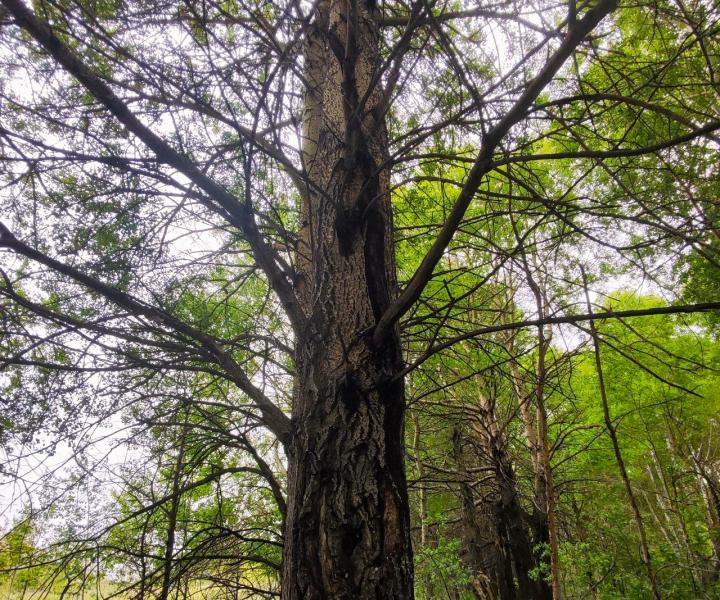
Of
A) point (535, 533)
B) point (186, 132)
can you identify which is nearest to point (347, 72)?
point (186, 132)

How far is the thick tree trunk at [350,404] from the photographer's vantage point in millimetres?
1297

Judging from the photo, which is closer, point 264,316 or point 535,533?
point 264,316

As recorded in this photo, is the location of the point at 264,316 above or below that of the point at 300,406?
above

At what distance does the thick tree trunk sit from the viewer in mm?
1297

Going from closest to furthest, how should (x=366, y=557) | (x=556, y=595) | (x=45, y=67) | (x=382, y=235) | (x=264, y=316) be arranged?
1. (x=366, y=557)
2. (x=382, y=235)
3. (x=45, y=67)
4. (x=556, y=595)
5. (x=264, y=316)

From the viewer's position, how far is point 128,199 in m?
2.52

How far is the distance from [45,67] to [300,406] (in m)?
2.23

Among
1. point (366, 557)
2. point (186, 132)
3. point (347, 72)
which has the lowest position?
point (366, 557)

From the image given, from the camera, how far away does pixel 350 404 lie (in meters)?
1.49

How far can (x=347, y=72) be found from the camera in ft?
5.05

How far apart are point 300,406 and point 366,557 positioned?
1.96 ft

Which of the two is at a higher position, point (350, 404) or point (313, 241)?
point (313, 241)

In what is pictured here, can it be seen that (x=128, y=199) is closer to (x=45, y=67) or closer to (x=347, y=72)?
(x=45, y=67)

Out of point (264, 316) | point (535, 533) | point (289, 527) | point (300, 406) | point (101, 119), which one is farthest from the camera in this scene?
point (535, 533)
